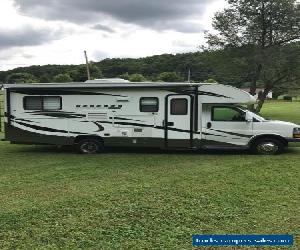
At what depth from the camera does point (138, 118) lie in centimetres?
1407

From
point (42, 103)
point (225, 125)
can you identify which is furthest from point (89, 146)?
point (225, 125)

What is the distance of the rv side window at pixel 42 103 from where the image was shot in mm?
14430

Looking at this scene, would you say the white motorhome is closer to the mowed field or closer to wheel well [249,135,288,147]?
wheel well [249,135,288,147]

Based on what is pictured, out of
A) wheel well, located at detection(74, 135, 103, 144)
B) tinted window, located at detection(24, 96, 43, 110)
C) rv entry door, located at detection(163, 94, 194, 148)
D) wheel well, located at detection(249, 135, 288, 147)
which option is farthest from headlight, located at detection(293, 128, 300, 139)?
tinted window, located at detection(24, 96, 43, 110)

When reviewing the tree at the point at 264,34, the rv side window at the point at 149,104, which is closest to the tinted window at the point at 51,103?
the rv side window at the point at 149,104

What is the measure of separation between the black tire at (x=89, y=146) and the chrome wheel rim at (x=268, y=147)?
5174 mm

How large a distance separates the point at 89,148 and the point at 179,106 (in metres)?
3.34

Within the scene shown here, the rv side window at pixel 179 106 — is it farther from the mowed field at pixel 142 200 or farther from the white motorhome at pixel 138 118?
the mowed field at pixel 142 200

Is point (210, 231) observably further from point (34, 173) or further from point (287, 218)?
point (34, 173)

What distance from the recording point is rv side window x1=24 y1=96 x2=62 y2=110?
14430 millimetres

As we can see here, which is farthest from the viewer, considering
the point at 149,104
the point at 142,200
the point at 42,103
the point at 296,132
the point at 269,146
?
the point at 42,103

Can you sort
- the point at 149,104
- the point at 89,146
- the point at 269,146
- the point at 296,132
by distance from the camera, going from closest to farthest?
the point at 296,132 → the point at 269,146 → the point at 149,104 → the point at 89,146

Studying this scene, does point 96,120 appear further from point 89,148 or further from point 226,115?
point 226,115

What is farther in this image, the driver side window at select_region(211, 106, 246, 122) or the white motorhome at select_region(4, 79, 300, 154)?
the driver side window at select_region(211, 106, 246, 122)
